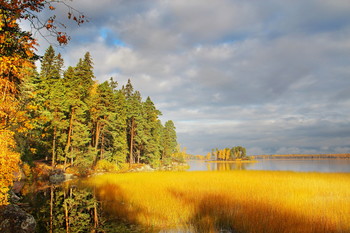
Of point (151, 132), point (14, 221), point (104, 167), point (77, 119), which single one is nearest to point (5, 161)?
point (14, 221)

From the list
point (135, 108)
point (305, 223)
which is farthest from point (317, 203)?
point (135, 108)

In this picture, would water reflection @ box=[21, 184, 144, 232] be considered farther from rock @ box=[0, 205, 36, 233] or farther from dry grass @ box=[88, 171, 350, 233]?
dry grass @ box=[88, 171, 350, 233]

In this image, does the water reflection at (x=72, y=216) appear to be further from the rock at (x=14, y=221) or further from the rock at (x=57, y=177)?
the rock at (x=57, y=177)

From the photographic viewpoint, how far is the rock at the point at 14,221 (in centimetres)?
759

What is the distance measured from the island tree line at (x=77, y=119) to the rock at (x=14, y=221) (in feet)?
39.9

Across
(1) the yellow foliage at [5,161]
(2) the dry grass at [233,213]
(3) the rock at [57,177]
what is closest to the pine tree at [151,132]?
(3) the rock at [57,177]

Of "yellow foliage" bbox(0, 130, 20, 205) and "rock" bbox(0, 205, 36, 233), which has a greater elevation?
"yellow foliage" bbox(0, 130, 20, 205)

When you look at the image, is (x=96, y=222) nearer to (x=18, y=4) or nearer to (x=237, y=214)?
(x=237, y=214)

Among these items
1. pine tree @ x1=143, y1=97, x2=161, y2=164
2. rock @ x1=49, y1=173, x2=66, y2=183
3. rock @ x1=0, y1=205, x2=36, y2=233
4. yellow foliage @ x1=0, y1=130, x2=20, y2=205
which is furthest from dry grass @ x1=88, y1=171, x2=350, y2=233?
pine tree @ x1=143, y1=97, x2=161, y2=164

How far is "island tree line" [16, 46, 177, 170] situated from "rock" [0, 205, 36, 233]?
1216 centimetres

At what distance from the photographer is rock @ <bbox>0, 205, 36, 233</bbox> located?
759 centimetres

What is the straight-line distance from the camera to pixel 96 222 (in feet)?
31.1

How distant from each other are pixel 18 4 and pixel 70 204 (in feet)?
38.2

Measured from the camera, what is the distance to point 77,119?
3109 centimetres
